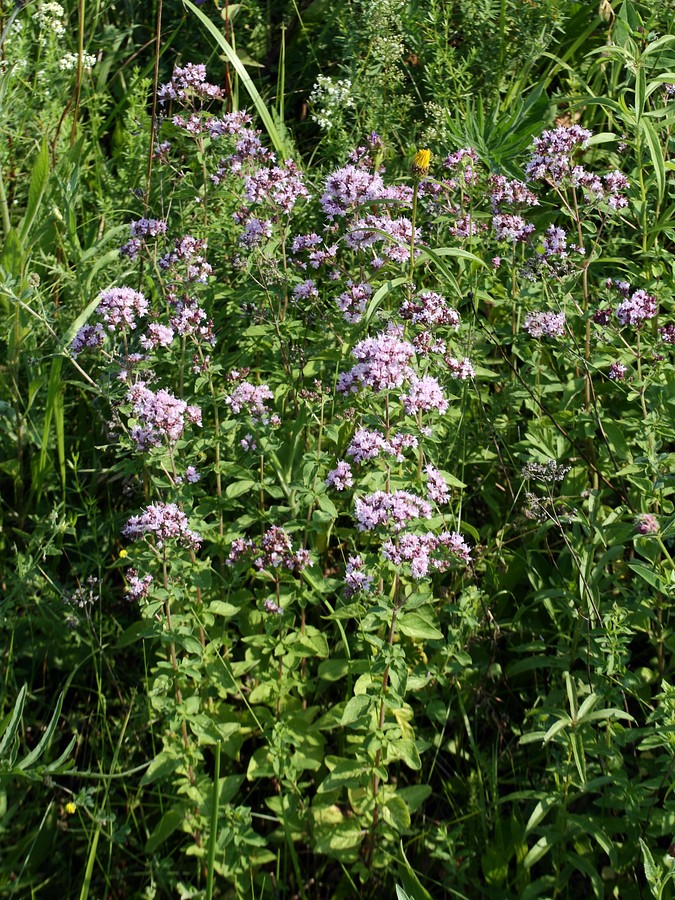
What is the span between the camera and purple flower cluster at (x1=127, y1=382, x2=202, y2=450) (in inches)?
98.3

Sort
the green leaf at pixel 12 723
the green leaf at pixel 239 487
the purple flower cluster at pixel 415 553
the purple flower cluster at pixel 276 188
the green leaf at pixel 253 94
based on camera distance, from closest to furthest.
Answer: the green leaf at pixel 12 723, the purple flower cluster at pixel 415 553, the green leaf at pixel 239 487, the purple flower cluster at pixel 276 188, the green leaf at pixel 253 94

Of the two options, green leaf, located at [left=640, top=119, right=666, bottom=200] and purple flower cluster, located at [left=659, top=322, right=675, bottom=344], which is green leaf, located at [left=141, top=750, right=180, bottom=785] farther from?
green leaf, located at [left=640, top=119, right=666, bottom=200]

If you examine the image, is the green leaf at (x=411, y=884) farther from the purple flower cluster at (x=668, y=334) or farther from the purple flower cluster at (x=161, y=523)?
the purple flower cluster at (x=668, y=334)

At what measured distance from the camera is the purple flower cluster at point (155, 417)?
2.50m

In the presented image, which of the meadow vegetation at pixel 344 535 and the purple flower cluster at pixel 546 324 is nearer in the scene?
the meadow vegetation at pixel 344 535

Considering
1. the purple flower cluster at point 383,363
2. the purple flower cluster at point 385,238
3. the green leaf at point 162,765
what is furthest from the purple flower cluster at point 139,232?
the green leaf at point 162,765

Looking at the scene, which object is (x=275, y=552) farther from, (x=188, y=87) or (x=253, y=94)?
(x=253, y=94)

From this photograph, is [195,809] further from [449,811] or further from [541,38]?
[541,38]

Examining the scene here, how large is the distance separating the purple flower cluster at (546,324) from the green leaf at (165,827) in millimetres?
1734

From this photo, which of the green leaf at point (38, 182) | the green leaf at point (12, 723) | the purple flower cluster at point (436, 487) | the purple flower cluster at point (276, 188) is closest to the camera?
the green leaf at point (12, 723)

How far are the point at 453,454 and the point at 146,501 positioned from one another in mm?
1029

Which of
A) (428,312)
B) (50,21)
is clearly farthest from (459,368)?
(50,21)

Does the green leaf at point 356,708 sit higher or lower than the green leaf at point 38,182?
lower

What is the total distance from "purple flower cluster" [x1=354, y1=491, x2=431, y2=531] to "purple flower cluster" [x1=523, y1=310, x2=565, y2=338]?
81 cm
